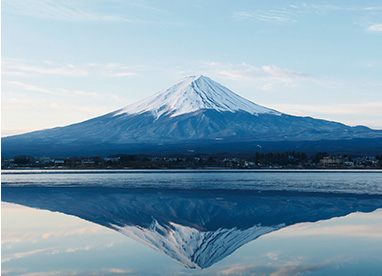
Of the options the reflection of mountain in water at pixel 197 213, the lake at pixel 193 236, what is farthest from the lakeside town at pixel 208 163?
the lake at pixel 193 236

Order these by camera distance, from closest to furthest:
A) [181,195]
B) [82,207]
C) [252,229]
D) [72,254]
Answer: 1. [72,254]
2. [252,229]
3. [82,207]
4. [181,195]

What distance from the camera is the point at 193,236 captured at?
697 inches

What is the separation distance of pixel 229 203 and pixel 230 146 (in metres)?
151

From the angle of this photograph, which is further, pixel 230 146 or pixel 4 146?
pixel 4 146

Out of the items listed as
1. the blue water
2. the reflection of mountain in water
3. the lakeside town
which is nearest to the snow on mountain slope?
the reflection of mountain in water

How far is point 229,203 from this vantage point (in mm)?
27547

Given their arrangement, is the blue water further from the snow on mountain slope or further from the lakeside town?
the lakeside town

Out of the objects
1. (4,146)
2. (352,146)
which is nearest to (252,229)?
(352,146)

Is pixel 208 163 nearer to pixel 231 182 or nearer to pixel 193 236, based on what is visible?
pixel 231 182

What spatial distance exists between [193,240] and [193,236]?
72 cm

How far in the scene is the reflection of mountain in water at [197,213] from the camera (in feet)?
53.3

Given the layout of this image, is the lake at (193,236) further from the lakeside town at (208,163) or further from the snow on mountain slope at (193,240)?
the lakeside town at (208,163)

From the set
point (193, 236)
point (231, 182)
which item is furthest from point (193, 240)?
point (231, 182)

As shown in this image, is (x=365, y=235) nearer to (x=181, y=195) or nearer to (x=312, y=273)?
(x=312, y=273)
